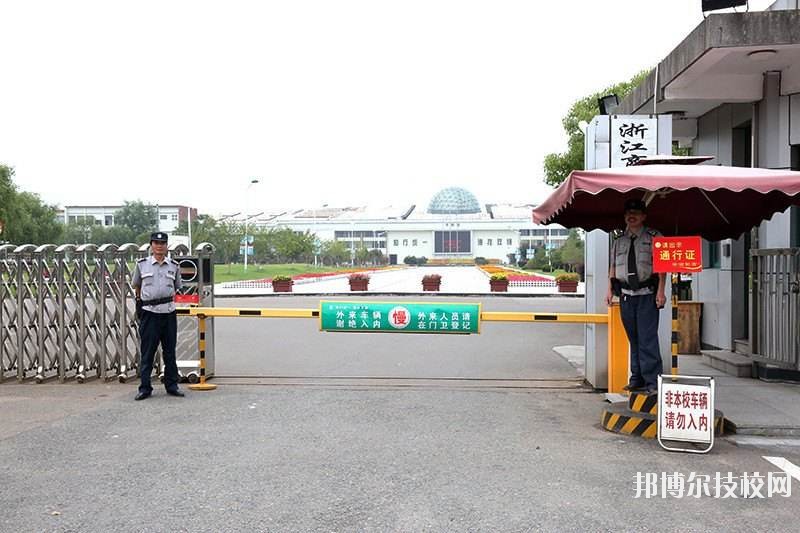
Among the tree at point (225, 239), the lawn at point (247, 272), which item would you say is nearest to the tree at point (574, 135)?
the lawn at point (247, 272)

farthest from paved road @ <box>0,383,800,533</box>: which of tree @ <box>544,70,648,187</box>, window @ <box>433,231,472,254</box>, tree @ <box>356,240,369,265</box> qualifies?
window @ <box>433,231,472,254</box>

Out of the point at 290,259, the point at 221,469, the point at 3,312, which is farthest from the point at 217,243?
the point at 221,469

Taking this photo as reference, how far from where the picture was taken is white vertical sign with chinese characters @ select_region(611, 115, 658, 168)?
838 cm

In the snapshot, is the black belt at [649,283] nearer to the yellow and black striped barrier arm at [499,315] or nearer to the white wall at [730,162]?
the yellow and black striped barrier arm at [499,315]

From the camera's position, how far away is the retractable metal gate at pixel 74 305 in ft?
30.2

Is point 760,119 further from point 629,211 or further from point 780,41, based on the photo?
point 629,211

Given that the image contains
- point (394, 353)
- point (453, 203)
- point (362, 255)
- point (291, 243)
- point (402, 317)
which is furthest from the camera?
point (453, 203)

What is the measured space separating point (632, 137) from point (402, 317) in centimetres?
345

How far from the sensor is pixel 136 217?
98.2 m

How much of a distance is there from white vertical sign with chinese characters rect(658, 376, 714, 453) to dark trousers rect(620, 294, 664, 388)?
658 millimetres

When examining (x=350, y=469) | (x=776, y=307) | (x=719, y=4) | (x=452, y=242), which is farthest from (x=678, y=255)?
(x=452, y=242)

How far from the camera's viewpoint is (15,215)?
48.6 meters

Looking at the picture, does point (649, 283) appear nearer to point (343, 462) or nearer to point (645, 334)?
point (645, 334)

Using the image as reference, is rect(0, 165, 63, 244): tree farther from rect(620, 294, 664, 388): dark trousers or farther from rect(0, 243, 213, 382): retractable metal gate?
rect(620, 294, 664, 388): dark trousers
